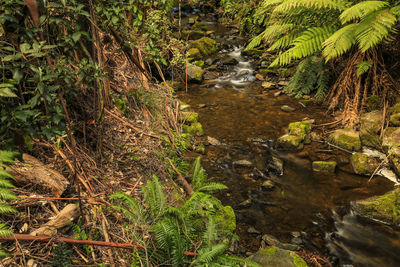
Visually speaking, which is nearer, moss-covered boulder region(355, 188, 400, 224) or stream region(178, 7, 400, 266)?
stream region(178, 7, 400, 266)

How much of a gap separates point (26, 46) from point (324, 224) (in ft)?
10.5

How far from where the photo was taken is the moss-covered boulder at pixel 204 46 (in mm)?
8062

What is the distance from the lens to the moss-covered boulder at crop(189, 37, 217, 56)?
26.5ft

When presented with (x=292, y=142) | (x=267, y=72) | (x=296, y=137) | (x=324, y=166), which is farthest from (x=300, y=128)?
(x=267, y=72)

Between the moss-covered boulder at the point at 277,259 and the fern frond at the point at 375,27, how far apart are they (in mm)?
2850

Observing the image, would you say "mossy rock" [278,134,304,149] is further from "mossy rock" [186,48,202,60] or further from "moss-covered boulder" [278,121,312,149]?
"mossy rock" [186,48,202,60]

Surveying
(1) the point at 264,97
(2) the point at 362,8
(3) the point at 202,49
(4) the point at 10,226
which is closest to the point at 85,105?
(4) the point at 10,226

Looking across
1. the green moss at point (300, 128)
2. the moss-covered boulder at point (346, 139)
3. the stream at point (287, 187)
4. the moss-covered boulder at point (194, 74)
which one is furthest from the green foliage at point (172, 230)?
the moss-covered boulder at point (194, 74)

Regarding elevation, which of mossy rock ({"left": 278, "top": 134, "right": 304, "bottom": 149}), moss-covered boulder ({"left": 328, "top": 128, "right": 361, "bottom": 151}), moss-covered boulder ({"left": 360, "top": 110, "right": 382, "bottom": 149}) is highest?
moss-covered boulder ({"left": 360, "top": 110, "right": 382, "bottom": 149})

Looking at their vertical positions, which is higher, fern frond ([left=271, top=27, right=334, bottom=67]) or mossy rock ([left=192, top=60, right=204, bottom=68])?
fern frond ([left=271, top=27, right=334, bottom=67])

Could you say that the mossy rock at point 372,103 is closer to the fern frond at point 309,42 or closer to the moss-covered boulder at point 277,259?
the fern frond at point 309,42

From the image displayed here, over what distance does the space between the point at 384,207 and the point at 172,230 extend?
8.49 ft

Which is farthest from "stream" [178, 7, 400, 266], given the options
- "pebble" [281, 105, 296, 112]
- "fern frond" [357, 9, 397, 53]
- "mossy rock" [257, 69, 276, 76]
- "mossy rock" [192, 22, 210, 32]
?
"mossy rock" [192, 22, 210, 32]

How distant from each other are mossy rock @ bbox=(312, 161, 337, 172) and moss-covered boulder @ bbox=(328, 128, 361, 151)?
554 millimetres
